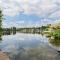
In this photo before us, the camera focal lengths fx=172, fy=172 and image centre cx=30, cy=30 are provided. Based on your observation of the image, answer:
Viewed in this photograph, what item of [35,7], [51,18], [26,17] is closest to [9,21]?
[26,17]

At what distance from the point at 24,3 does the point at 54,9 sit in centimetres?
68

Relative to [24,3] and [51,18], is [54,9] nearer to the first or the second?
[51,18]

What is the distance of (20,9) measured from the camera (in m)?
3.89

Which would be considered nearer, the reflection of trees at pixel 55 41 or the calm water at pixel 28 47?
the calm water at pixel 28 47

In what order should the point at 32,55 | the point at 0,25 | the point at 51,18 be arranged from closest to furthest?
the point at 32,55, the point at 51,18, the point at 0,25

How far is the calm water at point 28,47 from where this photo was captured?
11.9 feet

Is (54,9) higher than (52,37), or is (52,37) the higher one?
(54,9)

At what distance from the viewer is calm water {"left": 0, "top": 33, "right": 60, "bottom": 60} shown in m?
3.62

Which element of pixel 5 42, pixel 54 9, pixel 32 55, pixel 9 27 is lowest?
pixel 32 55

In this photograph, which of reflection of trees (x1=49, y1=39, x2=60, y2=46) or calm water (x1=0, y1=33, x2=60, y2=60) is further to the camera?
Result: reflection of trees (x1=49, y1=39, x2=60, y2=46)

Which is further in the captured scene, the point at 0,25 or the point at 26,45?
the point at 0,25

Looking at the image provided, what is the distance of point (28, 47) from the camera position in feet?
12.3

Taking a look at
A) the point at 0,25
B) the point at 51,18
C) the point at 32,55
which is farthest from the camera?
the point at 0,25

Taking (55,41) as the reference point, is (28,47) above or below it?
below
